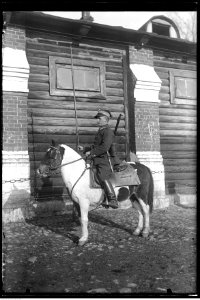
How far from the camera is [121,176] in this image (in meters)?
5.96

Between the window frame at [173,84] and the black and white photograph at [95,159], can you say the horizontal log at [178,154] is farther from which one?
the window frame at [173,84]

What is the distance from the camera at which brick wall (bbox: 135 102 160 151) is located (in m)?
9.53

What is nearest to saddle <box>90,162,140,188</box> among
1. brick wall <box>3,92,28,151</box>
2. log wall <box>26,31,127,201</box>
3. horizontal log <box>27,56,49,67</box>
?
brick wall <box>3,92,28,151</box>

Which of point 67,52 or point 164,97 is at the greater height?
point 67,52

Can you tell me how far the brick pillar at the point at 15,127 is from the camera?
24.7 feet

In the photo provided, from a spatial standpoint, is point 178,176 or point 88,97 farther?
point 178,176

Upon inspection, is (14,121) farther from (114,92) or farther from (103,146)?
(114,92)

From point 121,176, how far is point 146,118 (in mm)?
4187

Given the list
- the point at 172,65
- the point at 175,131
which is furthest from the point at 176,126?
the point at 172,65

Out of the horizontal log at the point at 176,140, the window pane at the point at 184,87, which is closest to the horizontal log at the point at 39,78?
the horizontal log at the point at 176,140

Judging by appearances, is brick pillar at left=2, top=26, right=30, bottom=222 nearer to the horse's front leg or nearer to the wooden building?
the wooden building

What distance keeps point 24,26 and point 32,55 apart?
0.80 metres

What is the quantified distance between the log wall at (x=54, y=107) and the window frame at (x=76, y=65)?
0.38 feet

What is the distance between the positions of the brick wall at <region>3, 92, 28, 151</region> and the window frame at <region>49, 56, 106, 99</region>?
1.07 meters
